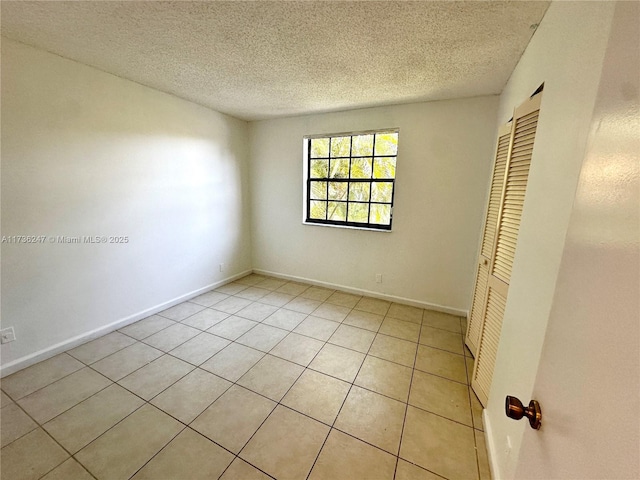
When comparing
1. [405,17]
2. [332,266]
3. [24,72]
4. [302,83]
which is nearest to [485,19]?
[405,17]

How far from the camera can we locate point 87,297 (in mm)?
2318

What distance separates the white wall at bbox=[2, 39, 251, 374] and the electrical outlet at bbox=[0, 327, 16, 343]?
3 centimetres

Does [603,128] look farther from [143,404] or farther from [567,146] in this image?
[143,404]

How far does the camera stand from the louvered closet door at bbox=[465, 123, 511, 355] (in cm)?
182

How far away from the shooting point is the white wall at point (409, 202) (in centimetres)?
269

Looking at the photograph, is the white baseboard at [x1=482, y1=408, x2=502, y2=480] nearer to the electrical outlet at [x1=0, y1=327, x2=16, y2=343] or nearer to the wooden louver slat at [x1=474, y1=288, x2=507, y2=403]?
the wooden louver slat at [x1=474, y1=288, x2=507, y2=403]

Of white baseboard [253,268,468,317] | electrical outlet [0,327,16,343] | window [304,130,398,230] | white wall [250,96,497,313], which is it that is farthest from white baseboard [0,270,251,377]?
window [304,130,398,230]

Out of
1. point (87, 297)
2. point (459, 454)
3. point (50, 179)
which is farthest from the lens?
point (87, 297)

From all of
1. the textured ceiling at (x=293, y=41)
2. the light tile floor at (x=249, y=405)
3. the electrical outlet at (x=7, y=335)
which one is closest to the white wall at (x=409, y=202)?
the textured ceiling at (x=293, y=41)

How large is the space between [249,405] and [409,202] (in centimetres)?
260

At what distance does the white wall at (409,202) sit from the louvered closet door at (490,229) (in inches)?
26.9

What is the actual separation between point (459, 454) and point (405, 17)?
2516 millimetres

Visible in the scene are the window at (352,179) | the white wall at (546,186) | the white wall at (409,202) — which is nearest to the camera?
the white wall at (546,186)

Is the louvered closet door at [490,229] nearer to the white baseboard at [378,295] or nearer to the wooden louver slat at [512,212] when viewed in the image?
the wooden louver slat at [512,212]
